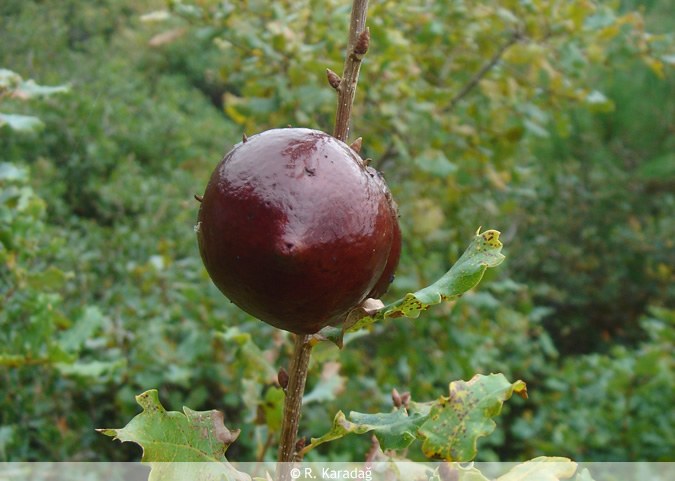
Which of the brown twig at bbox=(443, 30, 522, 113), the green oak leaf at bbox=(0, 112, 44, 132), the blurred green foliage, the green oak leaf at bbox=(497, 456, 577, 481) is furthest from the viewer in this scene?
the brown twig at bbox=(443, 30, 522, 113)

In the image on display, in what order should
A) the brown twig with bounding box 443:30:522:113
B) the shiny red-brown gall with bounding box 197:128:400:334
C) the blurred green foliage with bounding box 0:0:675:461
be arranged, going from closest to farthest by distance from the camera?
the shiny red-brown gall with bounding box 197:128:400:334 < the blurred green foliage with bounding box 0:0:675:461 < the brown twig with bounding box 443:30:522:113

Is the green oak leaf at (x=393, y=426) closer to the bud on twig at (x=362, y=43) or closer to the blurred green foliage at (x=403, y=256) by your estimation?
the blurred green foliage at (x=403, y=256)

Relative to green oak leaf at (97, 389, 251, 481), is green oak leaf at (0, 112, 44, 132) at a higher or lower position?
lower

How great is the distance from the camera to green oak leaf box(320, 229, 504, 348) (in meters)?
0.61

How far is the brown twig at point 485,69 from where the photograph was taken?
7.82ft

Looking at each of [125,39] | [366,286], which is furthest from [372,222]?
[125,39]

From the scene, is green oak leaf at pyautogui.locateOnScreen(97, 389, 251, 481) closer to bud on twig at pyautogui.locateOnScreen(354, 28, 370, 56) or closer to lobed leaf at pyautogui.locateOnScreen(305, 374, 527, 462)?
lobed leaf at pyautogui.locateOnScreen(305, 374, 527, 462)

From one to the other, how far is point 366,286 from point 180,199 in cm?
304

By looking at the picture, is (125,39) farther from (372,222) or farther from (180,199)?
(372,222)

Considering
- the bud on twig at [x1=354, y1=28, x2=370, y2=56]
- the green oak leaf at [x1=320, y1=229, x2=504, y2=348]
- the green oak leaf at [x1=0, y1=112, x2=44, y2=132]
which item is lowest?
the green oak leaf at [x1=0, y1=112, x2=44, y2=132]

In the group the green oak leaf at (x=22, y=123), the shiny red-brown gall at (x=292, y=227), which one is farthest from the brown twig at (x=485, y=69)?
the shiny red-brown gall at (x=292, y=227)

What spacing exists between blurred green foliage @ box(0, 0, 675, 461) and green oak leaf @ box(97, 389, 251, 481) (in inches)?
13.9

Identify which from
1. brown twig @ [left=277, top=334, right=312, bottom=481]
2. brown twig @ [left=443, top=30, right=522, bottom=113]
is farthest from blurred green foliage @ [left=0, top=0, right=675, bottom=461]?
brown twig @ [left=277, top=334, right=312, bottom=481]

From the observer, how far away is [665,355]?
9.93 ft
